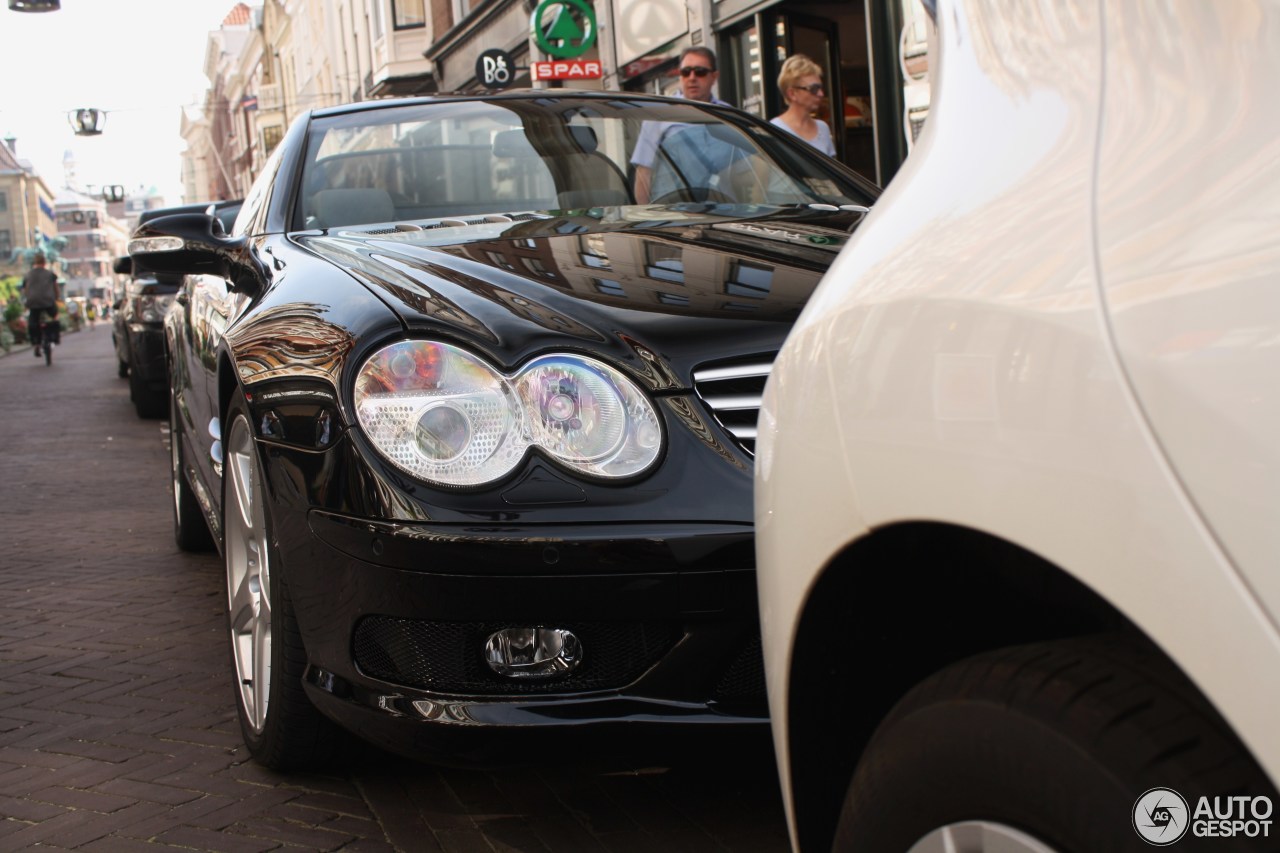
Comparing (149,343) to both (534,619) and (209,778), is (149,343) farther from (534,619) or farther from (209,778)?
(534,619)

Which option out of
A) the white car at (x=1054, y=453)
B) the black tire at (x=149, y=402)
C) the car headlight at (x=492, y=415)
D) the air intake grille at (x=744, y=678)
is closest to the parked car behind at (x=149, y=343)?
the black tire at (x=149, y=402)

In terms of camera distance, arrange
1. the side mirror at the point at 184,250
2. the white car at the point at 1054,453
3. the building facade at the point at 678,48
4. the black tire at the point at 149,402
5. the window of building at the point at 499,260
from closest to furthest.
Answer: the white car at the point at 1054,453
the window of building at the point at 499,260
the side mirror at the point at 184,250
the building facade at the point at 678,48
the black tire at the point at 149,402

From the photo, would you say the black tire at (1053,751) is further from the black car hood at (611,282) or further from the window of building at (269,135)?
the window of building at (269,135)

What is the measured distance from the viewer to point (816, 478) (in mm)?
1522

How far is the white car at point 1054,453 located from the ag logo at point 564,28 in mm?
12586

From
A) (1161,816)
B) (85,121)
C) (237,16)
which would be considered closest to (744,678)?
(1161,816)

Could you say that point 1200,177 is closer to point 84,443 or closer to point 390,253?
point 390,253

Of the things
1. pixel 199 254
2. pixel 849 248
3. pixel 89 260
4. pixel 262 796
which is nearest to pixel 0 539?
pixel 199 254

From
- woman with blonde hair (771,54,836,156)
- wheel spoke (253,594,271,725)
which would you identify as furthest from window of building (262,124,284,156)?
wheel spoke (253,594,271,725)

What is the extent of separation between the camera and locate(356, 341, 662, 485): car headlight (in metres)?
2.52

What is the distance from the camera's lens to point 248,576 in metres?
3.46

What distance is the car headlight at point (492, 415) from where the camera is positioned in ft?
8.25

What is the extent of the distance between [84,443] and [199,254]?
7588mm

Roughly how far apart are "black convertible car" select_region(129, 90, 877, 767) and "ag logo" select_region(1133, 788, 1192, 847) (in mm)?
1337
